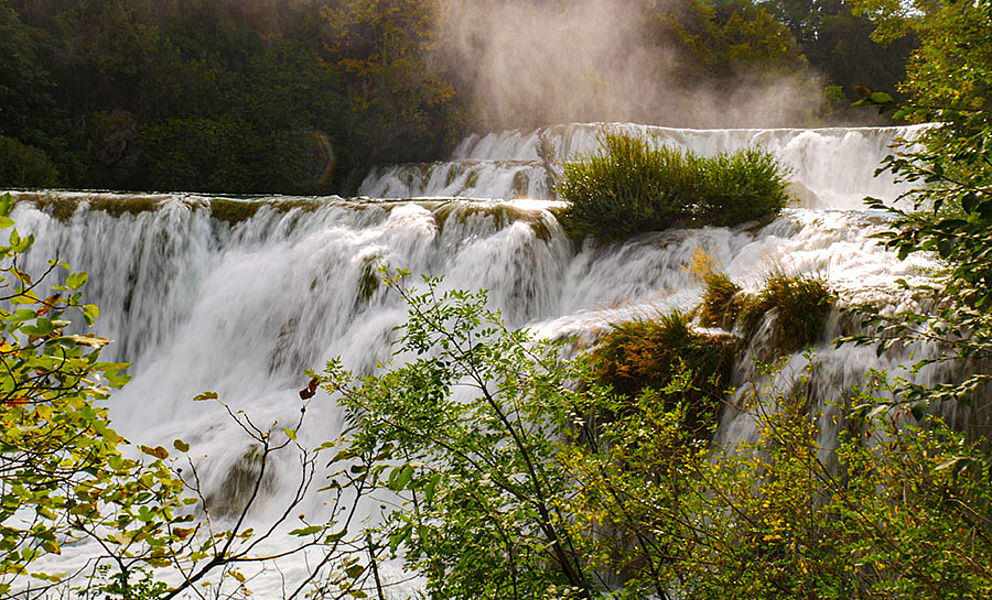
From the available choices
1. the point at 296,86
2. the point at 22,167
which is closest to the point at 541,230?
the point at 22,167

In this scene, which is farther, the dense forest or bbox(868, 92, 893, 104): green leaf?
the dense forest

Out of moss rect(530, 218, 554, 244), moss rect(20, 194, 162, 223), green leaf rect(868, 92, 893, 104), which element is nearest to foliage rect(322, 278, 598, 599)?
green leaf rect(868, 92, 893, 104)

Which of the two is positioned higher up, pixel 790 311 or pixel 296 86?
pixel 296 86

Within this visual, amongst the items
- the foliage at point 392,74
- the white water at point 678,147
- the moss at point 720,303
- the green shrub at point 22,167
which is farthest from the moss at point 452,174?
the moss at point 720,303

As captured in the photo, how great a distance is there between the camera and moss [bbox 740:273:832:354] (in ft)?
16.2

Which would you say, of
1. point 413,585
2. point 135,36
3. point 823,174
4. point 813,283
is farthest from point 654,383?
point 135,36

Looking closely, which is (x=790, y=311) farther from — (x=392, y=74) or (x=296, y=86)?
(x=296, y=86)

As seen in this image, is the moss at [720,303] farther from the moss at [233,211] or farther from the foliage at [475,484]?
the moss at [233,211]

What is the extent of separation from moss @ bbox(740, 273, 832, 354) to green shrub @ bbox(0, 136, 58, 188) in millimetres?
18303

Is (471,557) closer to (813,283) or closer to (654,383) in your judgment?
(654,383)

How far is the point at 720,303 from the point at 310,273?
5969 mm

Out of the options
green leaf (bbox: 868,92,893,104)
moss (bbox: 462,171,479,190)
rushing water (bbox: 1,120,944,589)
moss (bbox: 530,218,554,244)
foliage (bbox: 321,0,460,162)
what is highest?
foliage (bbox: 321,0,460,162)

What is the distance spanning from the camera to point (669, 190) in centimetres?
867

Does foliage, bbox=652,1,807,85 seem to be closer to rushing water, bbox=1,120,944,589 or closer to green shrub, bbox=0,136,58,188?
rushing water, bbox=1,120,944,589
